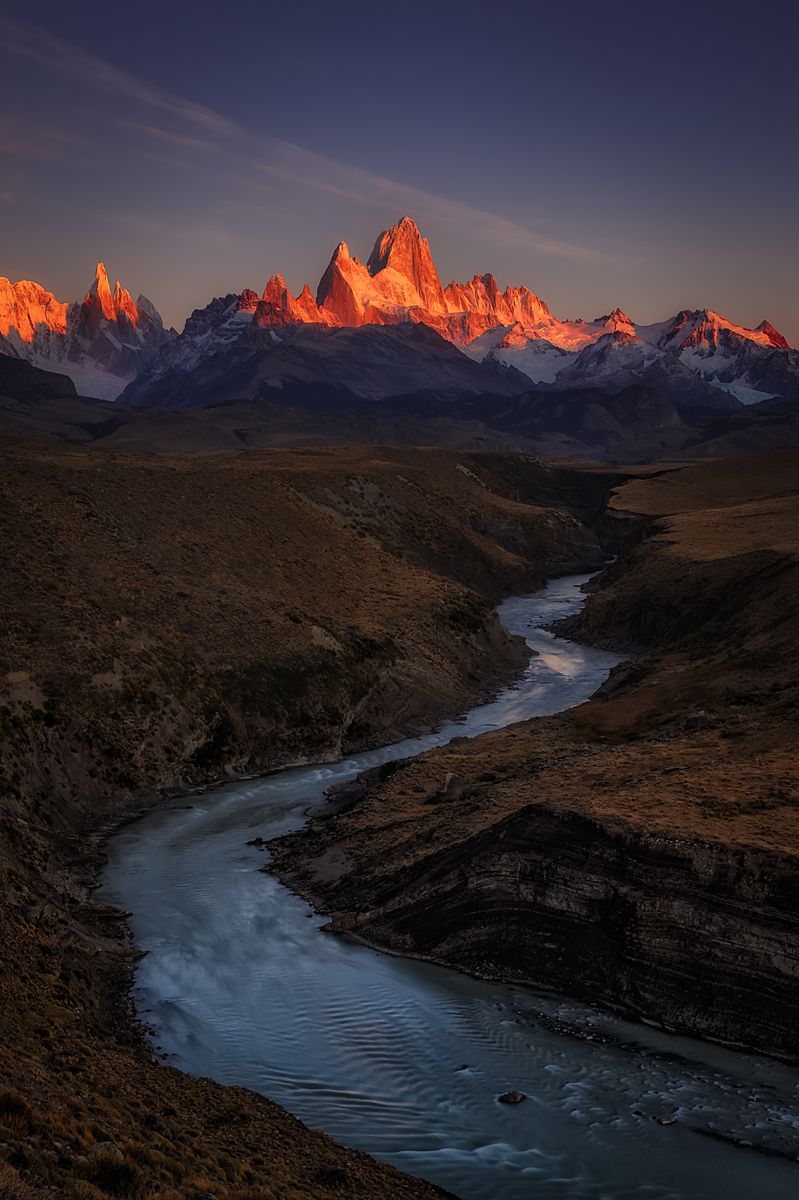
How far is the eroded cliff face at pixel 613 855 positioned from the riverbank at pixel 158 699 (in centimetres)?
957

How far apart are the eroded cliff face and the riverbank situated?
31.4 ft

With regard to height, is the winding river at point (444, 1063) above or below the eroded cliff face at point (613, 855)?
below

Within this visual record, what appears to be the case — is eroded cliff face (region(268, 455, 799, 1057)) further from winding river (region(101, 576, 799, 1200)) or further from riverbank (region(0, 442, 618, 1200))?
riverbank (region(0, 442, 618, 1200))

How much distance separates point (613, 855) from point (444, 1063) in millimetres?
8250

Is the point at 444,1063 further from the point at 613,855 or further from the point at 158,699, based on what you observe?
the point at 158,699

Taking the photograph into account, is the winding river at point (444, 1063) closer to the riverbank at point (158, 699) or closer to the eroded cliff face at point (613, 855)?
the eroded cliff face at point (613, 855)

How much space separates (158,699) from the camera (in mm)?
55219

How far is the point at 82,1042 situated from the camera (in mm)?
25234

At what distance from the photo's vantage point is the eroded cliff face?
95.6 feet

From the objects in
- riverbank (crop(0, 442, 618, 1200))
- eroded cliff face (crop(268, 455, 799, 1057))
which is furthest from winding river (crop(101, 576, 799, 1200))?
riverbank (crop(0, 442, 618, 1200))

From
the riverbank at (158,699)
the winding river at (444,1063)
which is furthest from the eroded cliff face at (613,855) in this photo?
the riverbank at (158,699)

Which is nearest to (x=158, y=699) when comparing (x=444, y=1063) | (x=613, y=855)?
(x=613, y=855)

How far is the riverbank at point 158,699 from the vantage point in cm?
2067

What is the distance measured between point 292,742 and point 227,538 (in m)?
27.5
